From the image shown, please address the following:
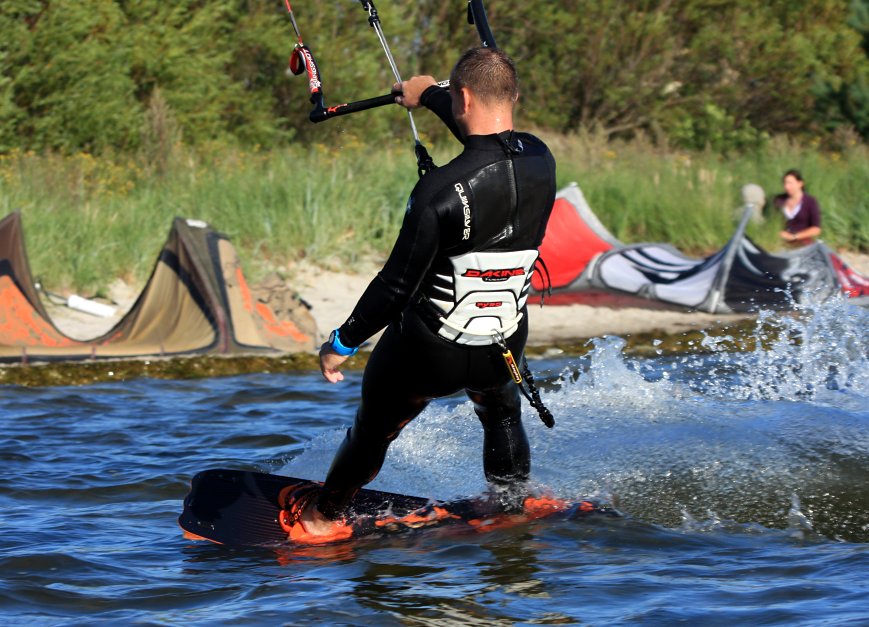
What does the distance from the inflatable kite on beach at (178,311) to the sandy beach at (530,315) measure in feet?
3.08

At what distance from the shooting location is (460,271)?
189 inches

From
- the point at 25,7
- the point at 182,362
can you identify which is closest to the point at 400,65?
the point at 25,7

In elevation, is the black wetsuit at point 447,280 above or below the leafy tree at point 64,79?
below

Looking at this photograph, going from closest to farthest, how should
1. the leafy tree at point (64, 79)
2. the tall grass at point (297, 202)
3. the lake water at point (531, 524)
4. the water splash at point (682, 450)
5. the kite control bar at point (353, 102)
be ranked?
1. the lake water at point (531, 524)
2. the kite control bar at point (353, 102)
3. the water splash at point (682, 450)
4. the tall grass at point (297, 202)
5. the leafy tree at point (64, 79)

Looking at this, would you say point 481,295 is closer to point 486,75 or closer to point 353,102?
point 486,75

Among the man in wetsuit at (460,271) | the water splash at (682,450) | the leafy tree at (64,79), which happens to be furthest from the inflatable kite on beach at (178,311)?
the leafy tree at (64,79)

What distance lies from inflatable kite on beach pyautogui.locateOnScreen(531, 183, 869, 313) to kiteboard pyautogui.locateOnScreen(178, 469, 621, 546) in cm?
730

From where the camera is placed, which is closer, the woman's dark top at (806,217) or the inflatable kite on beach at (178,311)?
the inflatable kite on beach at (178,311)

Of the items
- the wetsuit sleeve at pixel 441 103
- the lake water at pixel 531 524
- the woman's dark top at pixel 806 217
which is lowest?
the lake water at pixel 531 524

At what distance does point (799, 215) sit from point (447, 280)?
9495mm

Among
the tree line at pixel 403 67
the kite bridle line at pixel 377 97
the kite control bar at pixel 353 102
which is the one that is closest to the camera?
the kite bridle line at pixel 377 97

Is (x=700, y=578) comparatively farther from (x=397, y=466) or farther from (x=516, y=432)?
(x=397, y=466)

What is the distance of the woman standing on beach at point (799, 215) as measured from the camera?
13352mm

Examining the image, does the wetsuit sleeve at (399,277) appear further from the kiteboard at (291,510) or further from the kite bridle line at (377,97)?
the kiteboard at (291,510)
